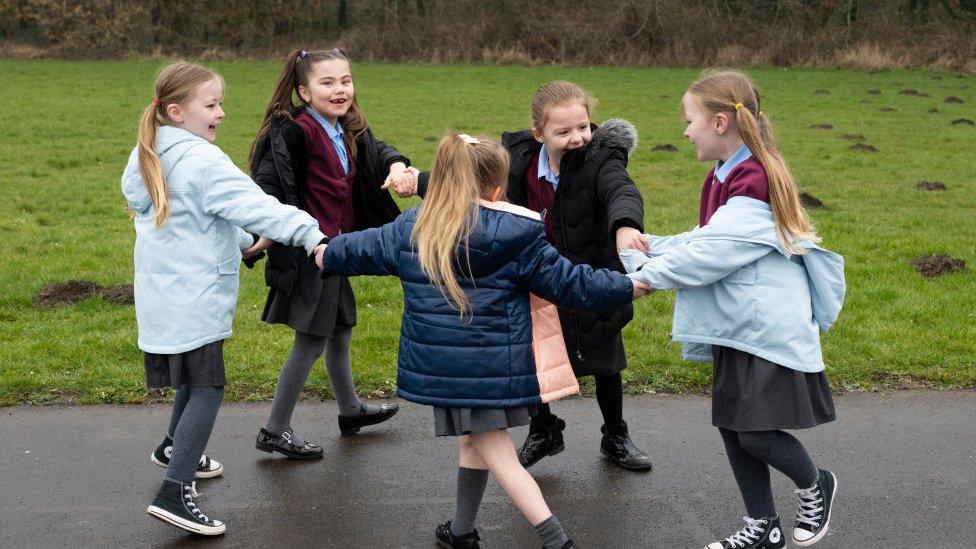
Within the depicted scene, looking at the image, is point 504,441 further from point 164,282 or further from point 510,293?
point 164,282

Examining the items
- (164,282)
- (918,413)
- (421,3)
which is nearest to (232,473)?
(164,282)

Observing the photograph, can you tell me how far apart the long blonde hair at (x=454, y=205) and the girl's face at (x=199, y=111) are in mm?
1089

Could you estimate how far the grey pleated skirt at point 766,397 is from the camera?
152 inches

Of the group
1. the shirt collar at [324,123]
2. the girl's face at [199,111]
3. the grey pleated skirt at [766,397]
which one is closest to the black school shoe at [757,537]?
the grey pleated skirt at [766,397]

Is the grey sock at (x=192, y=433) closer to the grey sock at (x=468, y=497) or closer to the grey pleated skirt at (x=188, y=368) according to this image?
the grey pleated skirt at (x=188, y=368)

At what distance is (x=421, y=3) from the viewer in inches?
1615

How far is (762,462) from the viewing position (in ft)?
13.5

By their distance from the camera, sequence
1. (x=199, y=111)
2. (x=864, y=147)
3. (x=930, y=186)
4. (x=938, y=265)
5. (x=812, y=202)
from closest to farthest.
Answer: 1. (x=199, y=111)
2. (x=938, y=265)
3. (x=812, y=202)
4. (x=930, y=186)
5. (x=864, y=147)

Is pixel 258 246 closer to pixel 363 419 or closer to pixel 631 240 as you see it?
pixel 363 419

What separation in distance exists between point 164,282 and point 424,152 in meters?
12.3

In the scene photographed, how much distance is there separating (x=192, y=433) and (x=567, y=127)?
77.4 inches

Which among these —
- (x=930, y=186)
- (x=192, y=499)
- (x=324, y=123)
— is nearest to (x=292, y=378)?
(x=192, y=499)

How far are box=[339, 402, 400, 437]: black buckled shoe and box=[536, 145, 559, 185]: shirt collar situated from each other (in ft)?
4.85

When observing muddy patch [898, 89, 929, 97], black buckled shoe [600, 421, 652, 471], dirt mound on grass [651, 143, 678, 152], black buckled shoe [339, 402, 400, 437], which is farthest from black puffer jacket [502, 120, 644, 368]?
muddy patch [898, 89, 929, 97]
